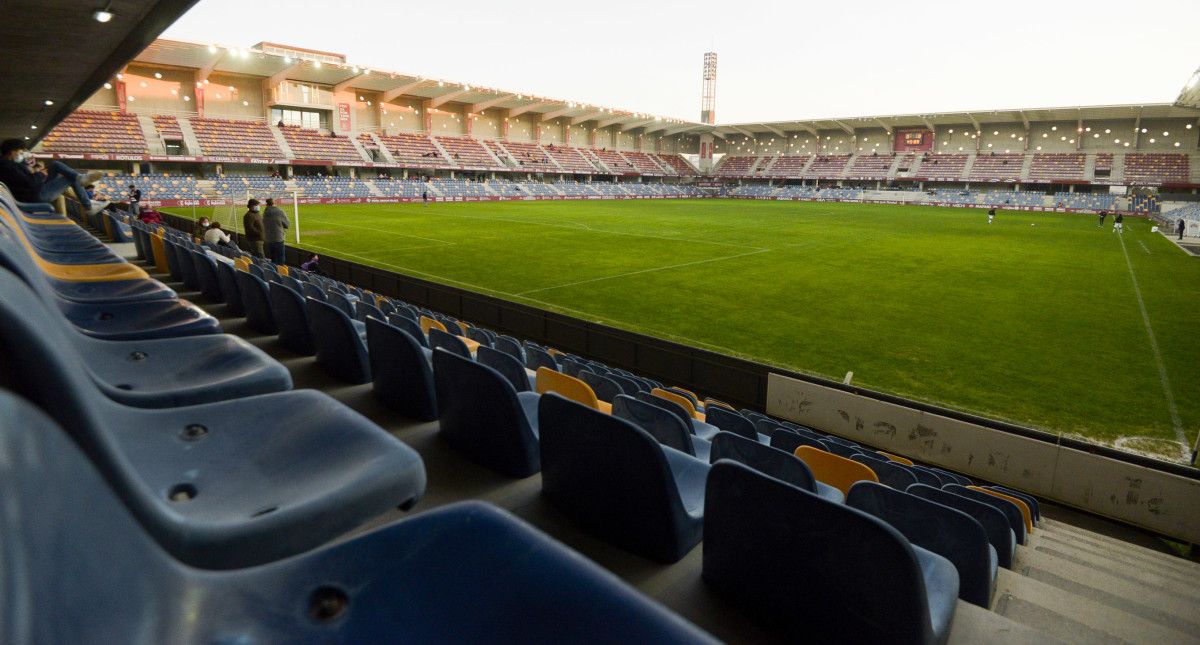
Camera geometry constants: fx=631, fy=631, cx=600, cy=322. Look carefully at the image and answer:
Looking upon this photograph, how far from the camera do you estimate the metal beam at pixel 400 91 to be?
186 feet

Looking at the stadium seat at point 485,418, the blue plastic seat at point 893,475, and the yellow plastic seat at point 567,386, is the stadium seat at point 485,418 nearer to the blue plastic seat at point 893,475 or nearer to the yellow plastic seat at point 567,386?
the yellow plastic seat at point 567,386

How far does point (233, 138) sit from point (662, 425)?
182 ft

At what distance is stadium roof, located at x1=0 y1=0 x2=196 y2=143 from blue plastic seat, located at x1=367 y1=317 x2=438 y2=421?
5.77 metres

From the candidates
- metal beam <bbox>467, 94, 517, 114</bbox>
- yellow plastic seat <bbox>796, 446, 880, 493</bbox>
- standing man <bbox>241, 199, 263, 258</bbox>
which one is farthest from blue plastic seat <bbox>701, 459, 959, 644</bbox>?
metal beam <bbox>467, 94, 517, 114</bbox>

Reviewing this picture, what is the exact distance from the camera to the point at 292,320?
15.1ft

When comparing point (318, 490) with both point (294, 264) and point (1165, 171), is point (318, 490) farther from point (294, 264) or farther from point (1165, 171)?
point (1165, 171)

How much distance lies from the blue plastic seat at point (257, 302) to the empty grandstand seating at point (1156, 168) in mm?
74323

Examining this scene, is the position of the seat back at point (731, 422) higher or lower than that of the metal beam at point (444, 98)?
lower

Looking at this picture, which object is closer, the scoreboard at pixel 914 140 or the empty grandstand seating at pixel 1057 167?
the empty grandstand seating at pixel 1057 167

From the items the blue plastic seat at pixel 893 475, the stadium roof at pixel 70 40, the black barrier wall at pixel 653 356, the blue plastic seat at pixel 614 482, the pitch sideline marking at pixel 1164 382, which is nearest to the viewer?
the blue plastic seat at pixel 614 482

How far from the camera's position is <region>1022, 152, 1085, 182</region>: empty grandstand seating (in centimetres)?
6119

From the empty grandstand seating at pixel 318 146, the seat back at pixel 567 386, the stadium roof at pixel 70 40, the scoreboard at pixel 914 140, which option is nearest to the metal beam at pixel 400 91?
the empty grandstand seating at pixel 318 146

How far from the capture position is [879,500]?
10.6ft

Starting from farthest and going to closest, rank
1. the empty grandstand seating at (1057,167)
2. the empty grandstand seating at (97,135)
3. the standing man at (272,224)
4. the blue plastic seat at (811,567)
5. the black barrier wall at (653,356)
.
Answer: the empty grandstand seating at (1057,167)
the empty grandstand seating at (97,135)
the standing man at (272,224)
the black barrier wall at (653,356)
the blue plastic seat at (811,567)
